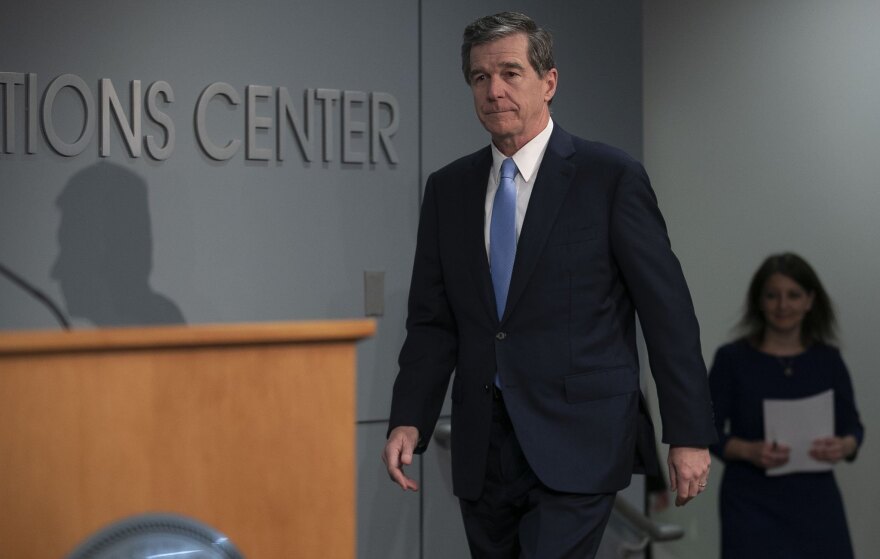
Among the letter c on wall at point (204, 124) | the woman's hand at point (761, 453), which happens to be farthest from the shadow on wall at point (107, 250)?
the woman's hand at point (761, 453)

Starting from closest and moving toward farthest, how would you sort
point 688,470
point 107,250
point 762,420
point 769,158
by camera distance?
1. point 688,470
2. point 107,250
3. point 762,420
4. point 769,158

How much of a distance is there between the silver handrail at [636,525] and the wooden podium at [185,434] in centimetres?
237

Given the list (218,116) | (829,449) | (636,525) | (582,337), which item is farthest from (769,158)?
(582,337)

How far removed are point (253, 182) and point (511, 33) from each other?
137 cm

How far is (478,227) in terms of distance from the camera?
2.70 m

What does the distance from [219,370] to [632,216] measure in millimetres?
1309

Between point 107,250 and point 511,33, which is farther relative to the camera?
point 107,250

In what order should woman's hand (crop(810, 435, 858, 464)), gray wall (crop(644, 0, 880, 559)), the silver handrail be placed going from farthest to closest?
1. gray wall (crop(644, 0, 880, 559))
2. woman's hand (crop(810, 435, 858, 464))
3. the silver handrail

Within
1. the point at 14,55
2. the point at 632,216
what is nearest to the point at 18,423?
the point at 632,216

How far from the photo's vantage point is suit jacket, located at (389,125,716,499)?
2553mm

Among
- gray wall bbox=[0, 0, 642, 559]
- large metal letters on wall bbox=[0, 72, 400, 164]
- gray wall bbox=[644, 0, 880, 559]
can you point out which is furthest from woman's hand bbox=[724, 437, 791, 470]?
large metal letters on wall bbox=[0, 72, 400, 164]

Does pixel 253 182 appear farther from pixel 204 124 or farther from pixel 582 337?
pixel 582 337

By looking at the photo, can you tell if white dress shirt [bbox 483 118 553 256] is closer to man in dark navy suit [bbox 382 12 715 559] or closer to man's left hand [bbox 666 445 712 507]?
man in dark navy suit [bbox 382 12 715 559]

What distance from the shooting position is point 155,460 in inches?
57.5
